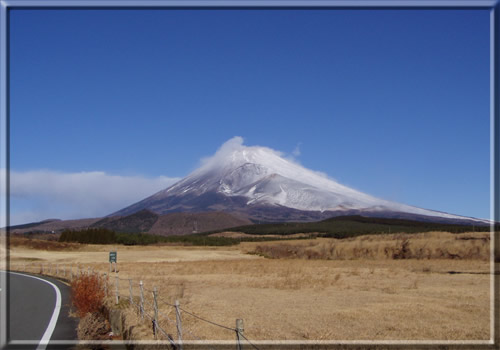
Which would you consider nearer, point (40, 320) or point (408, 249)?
point (40, 320)

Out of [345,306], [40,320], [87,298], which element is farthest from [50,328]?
[345,306]

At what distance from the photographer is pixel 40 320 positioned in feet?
50.9

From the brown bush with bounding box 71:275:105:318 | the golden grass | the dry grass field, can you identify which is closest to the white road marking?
the brown bush with bounding box 71:275:105:318

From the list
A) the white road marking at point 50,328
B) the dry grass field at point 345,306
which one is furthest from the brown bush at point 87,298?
the dry grass field at point 345,306

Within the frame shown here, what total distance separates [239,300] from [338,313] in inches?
220

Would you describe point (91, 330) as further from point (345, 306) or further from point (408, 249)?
point (408, 249)

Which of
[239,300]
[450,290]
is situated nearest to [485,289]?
[450,290]

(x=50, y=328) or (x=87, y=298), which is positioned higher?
(x=87, y=298)

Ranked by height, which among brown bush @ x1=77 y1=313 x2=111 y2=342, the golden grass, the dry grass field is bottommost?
the golden grass

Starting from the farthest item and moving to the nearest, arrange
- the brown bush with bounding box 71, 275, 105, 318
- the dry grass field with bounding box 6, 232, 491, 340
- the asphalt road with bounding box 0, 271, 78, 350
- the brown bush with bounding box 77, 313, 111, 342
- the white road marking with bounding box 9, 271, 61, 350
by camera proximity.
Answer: the brown bush with bounding box 71, 275, 105, 318 < the dry grass field with bounding box 6, 232, 491, 340 < the brown bush with bounding box 77, 313, 111, 342 < the asphalt road with bounding box 0, 271, 78, 350 < the white road marking with bounding box 9, 271, 61, 350

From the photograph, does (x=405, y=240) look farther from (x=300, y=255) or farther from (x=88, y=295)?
(x=88, y=295)

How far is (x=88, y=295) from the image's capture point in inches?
661

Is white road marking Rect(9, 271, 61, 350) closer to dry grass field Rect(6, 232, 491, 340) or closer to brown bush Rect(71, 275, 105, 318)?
brown bush Rect(71, 275, 105, 318)

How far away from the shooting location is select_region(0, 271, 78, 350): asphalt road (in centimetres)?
1170
